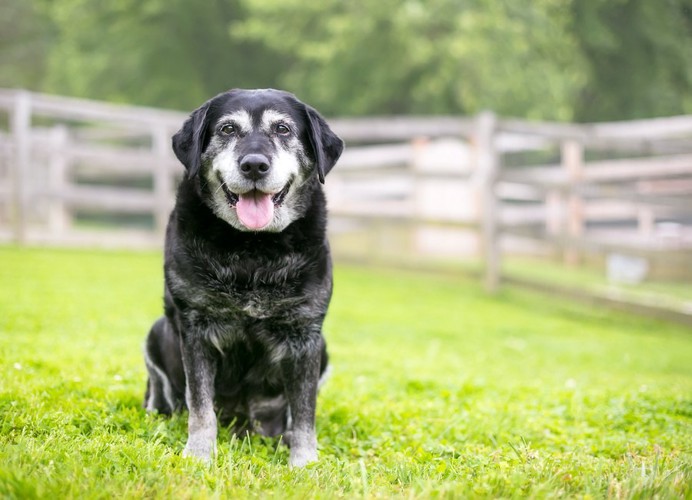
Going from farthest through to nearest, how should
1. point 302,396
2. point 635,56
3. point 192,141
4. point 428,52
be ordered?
1. point 635,56
2. point 428,52
3. point 192,141
4. point 302,396

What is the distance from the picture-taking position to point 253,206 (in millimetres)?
3258

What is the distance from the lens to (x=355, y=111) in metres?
20.4

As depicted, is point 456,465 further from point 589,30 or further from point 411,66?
point 589,30

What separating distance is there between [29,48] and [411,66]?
16437mm

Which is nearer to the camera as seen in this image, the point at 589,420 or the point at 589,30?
the point at 589,420

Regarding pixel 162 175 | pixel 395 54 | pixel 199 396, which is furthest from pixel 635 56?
pixel 199 396

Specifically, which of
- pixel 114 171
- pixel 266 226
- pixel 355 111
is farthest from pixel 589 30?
pixel 266 226

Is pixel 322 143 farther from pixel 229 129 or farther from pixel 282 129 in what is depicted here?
pixel 229 129

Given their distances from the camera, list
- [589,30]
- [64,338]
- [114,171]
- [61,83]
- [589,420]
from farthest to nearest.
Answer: [61,83] → [589,30] → [114,171] → [64,338] → [589,420]

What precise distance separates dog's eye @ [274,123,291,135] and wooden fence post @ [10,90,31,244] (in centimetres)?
905

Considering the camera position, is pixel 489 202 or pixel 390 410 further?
pixel 489 202

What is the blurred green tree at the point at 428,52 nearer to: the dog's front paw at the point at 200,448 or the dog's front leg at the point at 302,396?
the dog's front leg at the point at 302,396

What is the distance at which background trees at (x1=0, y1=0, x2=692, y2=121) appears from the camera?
17.7m

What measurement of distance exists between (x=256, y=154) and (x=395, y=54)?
1585 cm
